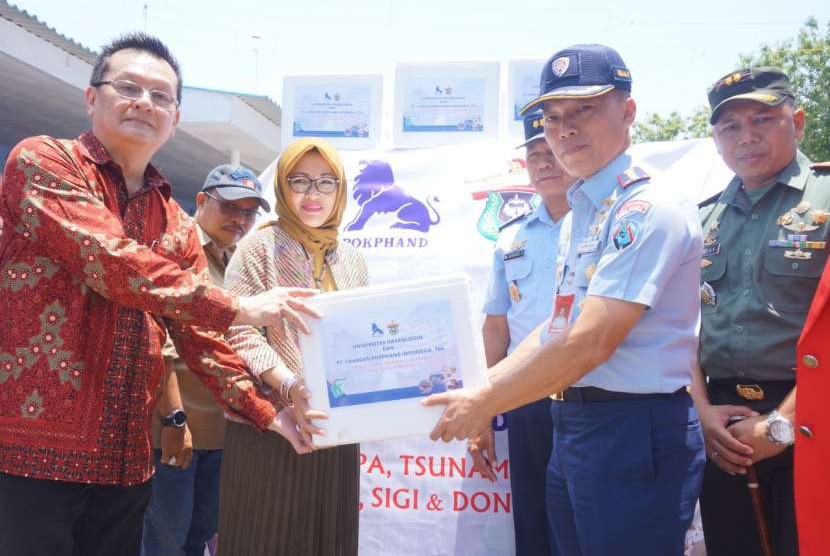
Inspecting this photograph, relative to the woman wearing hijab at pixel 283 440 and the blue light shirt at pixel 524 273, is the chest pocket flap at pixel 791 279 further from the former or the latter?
the woman wearing hijab at pixel 283 440

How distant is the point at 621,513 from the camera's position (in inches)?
70.2

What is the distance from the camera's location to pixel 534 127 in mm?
3217

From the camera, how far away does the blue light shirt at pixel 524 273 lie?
2.97 metres

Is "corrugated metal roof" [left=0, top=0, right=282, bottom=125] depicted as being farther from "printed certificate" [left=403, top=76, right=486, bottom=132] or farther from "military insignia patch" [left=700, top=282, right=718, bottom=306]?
"military insignia patch" [left=700, top=282, right=718, bottom=306]

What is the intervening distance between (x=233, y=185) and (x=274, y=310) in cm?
167

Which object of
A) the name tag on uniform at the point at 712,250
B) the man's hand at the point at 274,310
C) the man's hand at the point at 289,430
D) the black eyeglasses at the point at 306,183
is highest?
the black eyeglasses at the point at 306,183

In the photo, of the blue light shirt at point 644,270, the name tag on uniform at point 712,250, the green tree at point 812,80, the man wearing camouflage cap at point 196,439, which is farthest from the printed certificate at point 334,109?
the green tree at point 812,80

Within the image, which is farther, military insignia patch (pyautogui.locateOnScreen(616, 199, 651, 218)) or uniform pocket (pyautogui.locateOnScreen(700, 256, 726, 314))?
uniform pocket (pyautogui.locateOnScreen(700, 256, 726, 314))

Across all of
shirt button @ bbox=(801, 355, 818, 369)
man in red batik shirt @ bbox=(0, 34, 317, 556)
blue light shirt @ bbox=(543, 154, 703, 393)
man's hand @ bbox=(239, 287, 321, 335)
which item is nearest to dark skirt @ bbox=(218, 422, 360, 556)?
man in red batik shirt @ bbox=(0, 34, 317, 556)

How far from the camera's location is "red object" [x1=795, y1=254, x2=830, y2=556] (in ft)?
5.55

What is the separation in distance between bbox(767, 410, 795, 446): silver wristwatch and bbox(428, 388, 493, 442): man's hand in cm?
90

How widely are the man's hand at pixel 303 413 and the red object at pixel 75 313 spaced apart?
360 millimetres

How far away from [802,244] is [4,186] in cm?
243

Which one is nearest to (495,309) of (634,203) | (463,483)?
(463,483)
